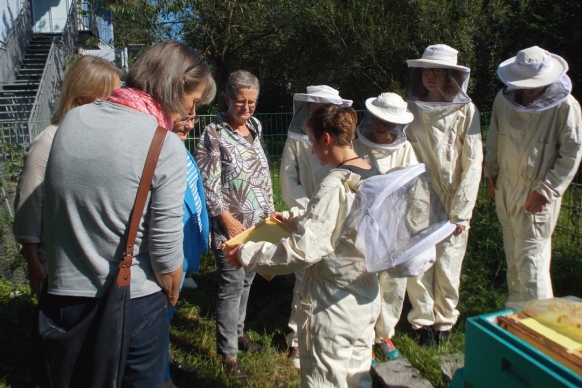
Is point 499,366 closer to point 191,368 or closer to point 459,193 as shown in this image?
point 459,193

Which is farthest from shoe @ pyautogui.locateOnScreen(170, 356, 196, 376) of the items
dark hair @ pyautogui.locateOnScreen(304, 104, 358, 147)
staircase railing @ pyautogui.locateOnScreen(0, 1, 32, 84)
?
staircase railing @ pyautogui.locateOnScreen(0, 1, 32, 84)

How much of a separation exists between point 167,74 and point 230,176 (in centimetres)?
134

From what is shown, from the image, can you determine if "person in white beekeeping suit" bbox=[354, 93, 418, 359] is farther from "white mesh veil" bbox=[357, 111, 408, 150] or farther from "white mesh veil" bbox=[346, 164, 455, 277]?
"white mesh veil" bbox=[346, 164, 455, 277]

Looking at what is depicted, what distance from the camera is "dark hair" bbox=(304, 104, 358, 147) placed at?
234 centimetres

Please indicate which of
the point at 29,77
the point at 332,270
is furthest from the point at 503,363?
the point at 29,77

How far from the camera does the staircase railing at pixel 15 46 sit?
15547mm

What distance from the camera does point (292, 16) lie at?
14.5 metres

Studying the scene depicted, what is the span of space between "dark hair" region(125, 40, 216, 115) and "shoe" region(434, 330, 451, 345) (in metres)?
2.63

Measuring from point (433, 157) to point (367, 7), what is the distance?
9.96 meters

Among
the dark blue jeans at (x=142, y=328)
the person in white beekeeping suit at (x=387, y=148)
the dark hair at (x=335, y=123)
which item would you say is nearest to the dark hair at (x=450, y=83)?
the person in white beekeeping suit at (x=387, y=148)

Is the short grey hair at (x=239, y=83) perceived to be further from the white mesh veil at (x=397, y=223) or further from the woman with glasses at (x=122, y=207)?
the white mesh veil at (x=397, y=223)

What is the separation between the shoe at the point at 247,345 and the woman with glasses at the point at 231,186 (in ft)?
1.10

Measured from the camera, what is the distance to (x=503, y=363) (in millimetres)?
1719

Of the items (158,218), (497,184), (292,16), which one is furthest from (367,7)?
(158,218)
